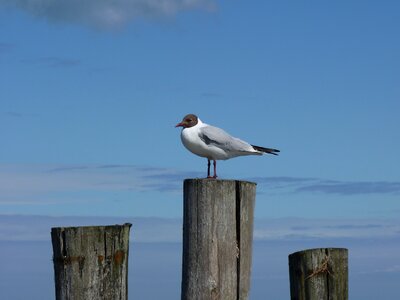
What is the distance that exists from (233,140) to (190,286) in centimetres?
459

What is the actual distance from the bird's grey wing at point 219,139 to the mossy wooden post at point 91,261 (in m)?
4.86

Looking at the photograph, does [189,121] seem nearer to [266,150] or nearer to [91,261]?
[266,150]

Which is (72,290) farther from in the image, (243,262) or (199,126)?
(199,126)

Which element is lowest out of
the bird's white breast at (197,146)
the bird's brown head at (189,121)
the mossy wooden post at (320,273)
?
the mossy wooden post at (320,273)

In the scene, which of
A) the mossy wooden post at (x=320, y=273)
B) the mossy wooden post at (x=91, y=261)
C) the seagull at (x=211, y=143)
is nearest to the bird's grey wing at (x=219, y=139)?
the seagull at (x=211, y=143)

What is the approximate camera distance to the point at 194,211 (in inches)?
284

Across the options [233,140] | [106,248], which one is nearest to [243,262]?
[106,248]

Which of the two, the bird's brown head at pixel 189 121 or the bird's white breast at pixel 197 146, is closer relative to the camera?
the bird's white breast at pixel 197 146

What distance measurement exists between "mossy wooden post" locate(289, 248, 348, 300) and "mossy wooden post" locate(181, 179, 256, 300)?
0.60 metres

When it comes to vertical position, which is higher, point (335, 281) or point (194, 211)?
point (194, 211)

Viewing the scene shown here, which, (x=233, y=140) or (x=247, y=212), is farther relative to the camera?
(x=233, y=140)

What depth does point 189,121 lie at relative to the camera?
39.5 feet

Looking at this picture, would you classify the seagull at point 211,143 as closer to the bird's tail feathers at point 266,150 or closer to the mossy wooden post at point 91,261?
the bird's tail feathers at point 266,150

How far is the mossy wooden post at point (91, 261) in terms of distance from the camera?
6566 millimetres
